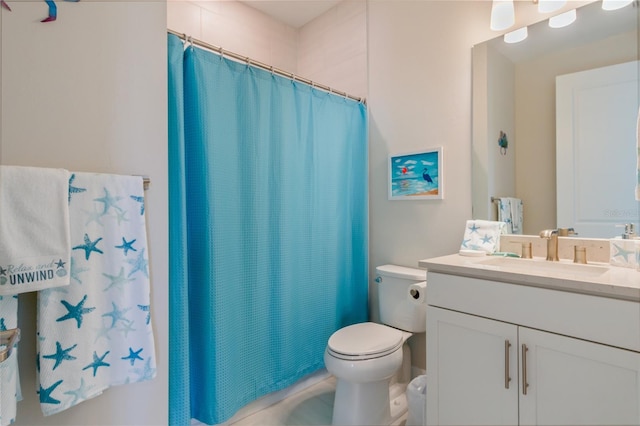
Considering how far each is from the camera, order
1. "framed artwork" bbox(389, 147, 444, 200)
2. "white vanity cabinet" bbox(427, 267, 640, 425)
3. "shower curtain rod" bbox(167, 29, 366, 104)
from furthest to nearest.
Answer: "framed artwork" bbox(389, 147, 444, 200)
"shower curtain rod" bbox(167, 29, 366, 104)
"white vanity cabinet" bbox(427, 267, 640, 425)

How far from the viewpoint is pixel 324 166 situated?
2.08 m

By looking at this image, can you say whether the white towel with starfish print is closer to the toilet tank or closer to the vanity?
the vanity

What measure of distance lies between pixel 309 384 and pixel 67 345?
1.46 metres

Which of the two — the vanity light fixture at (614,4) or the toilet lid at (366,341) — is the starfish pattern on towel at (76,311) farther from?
the vanity light fixture at (614,4)

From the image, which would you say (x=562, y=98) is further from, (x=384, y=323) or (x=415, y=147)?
(x=384, y=323)

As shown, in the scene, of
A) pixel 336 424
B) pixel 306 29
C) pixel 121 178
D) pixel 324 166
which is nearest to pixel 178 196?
pixel 121 178

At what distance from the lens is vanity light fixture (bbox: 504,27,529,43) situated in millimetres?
1609

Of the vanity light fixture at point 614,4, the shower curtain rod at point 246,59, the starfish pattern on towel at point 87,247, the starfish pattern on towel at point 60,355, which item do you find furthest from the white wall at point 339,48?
the starfish pattern on towel at point 60,355

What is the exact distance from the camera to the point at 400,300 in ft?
6.38

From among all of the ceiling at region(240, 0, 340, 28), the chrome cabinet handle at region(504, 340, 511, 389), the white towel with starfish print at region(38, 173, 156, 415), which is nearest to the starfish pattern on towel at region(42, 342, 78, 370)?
the white towel with starfish print at region(38, 173, 156, 415)

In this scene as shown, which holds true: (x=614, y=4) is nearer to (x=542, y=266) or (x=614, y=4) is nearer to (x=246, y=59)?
(x=542, y=266)

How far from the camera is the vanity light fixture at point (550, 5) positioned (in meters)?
1.48

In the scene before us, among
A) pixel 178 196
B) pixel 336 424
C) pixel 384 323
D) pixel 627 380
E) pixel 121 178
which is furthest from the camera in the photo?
pixel 384 323

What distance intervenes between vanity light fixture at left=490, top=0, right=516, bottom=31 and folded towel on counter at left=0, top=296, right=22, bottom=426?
2.25m
